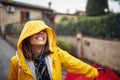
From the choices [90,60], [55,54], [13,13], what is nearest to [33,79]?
[55,54]

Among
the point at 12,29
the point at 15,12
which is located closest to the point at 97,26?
the point at 12,29

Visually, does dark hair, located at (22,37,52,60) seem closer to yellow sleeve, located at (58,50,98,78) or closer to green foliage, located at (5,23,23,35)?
yellow sleeve, located at (58,50,98,78)

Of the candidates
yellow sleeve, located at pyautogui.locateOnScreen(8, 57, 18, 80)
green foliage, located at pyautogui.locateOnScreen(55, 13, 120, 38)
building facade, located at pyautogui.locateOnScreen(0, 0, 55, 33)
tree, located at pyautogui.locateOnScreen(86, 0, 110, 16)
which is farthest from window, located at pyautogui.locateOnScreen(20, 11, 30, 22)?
yellow sleeve, located at pyautogui.locateOnScreen(8, 57, 18, 80)

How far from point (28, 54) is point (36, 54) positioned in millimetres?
107

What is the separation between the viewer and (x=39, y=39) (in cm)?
349

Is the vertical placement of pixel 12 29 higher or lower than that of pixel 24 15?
lower

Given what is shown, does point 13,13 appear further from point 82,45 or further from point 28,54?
point 28,54

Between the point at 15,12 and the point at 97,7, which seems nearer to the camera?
the point at 97,7

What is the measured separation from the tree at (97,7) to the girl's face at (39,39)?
45.5 ft

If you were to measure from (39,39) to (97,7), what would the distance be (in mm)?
14239

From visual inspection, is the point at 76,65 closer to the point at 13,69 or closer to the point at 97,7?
the point at 13,69

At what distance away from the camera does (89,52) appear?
51.4 feet

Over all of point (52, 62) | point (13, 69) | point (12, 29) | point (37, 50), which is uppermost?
point (37, 50)

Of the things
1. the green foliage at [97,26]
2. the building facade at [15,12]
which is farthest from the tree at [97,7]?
the building facade at [15,12]
